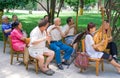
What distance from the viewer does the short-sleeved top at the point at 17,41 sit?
25.1 ft

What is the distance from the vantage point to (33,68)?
749 cm

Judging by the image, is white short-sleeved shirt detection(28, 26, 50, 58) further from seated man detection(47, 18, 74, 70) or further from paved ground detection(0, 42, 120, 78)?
seated man detection(47, 18, 74, 70)

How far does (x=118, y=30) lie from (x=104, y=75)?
10.2 ft

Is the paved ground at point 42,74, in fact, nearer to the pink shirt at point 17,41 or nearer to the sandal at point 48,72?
the sandal at point 48,72

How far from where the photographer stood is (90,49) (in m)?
7.28

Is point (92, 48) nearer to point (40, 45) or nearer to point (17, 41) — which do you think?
point (40, 45)

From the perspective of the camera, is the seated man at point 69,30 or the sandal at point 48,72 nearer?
the sandal at point 48,72

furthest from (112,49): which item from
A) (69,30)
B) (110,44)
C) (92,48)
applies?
(69,30)

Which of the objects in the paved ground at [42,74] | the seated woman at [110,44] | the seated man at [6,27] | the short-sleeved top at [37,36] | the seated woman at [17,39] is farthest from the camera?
the seated man at [6,27]

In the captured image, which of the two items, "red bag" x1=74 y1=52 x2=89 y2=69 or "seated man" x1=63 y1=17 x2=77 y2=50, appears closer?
"red bag" x1=74 y1=52 x2=89 y2=69

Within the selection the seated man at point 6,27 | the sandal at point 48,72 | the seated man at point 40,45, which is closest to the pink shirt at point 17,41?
the seated man at point 40,45

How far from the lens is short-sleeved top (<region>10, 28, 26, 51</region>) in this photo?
25.1ft

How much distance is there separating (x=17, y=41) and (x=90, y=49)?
1957 mm

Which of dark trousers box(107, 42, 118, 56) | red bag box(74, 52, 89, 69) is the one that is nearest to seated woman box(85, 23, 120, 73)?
red bag box(74, 52, 89, 69)
